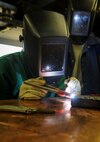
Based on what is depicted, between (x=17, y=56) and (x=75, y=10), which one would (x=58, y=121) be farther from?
(x=75, y=10)

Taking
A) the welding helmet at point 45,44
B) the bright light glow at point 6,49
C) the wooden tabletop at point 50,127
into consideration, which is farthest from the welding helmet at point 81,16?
the bright light glow at point 6,49

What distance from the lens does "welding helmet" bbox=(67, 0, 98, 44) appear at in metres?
1.69

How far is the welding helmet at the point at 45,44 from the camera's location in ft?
3.92

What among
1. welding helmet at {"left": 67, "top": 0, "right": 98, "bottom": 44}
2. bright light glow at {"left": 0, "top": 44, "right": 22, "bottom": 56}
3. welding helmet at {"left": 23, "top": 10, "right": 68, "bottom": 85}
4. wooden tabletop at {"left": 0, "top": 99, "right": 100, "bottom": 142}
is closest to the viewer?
wooden tabletop at {"left": 0, "top": 99, "right": 100, "bottom": 142}

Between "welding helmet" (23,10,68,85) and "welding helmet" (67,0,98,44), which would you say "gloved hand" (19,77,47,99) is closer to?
"welding helmet" (23,10,68,85)

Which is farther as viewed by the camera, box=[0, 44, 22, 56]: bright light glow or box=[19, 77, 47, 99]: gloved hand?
box=[0, 44, 22, 56]: bright light glow

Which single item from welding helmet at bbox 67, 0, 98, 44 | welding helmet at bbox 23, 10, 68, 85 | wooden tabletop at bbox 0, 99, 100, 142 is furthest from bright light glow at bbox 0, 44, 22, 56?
wooden tabletop at bbox 0, 99, 100, 142

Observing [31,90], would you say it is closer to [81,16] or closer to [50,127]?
[50,127]

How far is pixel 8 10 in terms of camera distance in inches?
99.3

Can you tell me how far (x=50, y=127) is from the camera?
74 cm

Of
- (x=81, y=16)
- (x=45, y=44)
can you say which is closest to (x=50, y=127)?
(x=45, y=44)

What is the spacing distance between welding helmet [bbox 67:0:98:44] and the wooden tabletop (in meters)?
0.91

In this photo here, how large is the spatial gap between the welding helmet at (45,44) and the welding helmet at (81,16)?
1.41 feet

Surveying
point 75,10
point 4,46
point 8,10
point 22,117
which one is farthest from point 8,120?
point 4,46
